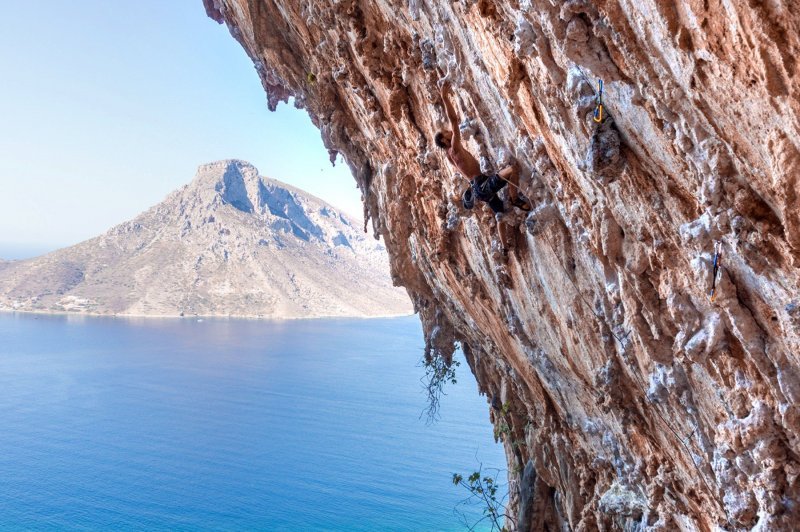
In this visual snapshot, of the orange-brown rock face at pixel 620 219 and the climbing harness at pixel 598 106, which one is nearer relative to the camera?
the orange-brown rock face at pixel 620 219

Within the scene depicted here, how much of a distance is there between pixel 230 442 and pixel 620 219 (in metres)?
42.6

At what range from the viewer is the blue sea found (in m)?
32.0

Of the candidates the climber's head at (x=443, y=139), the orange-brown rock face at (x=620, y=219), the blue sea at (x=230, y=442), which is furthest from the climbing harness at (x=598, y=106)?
the blue sea at (x=230, y=442)

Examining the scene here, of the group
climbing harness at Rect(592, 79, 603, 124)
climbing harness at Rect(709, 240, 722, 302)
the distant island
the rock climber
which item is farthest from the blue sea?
the distant island

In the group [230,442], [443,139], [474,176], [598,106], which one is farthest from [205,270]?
[598,106]

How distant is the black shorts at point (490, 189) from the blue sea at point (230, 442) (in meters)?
25.7

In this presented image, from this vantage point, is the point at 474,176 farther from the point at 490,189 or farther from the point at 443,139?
the point at 443,139

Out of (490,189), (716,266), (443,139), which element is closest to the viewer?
(716,266)

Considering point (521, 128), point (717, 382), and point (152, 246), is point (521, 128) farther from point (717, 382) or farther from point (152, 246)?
point (152, 246)

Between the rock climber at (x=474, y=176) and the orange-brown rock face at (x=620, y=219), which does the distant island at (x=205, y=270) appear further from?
the rock climber at (x=474, y=176)

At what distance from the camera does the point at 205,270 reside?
105 meters

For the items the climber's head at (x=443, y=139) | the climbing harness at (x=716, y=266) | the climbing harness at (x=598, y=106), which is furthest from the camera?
the climber's head at (x=443, y=139)

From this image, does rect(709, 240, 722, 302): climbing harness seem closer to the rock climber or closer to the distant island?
the rock climber

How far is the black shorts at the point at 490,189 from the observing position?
4812mm
